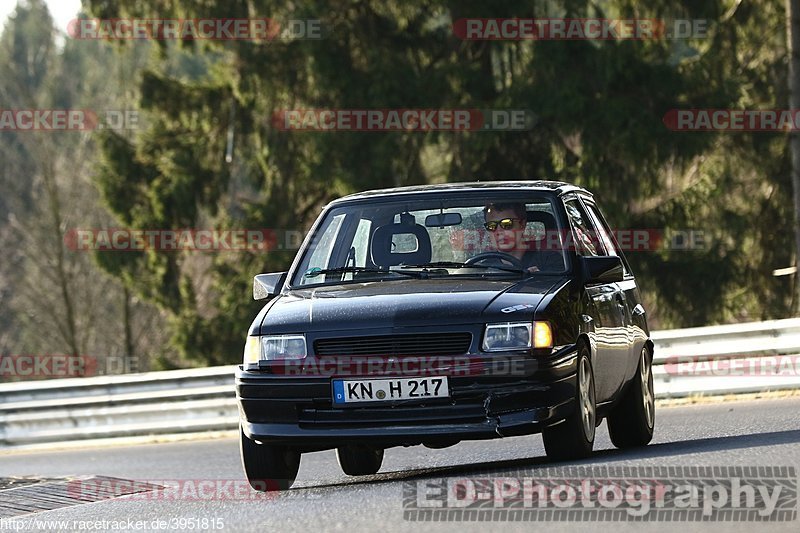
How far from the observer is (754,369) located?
15133 millimetres

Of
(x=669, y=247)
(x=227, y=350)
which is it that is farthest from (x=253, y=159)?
(x=669, y=247)

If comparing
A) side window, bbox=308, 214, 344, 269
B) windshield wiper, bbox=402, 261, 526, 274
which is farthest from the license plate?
side window, bbox=308, 214, 344, 269

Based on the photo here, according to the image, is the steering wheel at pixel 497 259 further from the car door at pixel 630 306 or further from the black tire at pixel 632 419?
the black tire at pixel 632 419

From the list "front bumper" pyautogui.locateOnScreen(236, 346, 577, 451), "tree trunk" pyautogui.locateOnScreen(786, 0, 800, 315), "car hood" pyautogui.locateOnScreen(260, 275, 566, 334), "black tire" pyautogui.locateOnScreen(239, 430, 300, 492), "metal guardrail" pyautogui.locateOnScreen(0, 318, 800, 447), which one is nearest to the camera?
"front bumper" pyautogui.locateOnScreen(236, 346, 577, 451)

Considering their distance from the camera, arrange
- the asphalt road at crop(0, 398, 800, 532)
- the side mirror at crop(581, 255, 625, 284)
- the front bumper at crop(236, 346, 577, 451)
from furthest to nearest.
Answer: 1. the side mirror at crop(581, 255, 625, 284)
2. the front bumper at crop(236, 346, 577, 451)
3. the asphalt road at crop(0, 398, 800, 532)

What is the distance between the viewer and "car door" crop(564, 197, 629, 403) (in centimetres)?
906

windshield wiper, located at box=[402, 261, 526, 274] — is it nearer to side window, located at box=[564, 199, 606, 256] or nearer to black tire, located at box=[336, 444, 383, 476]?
side window, located at box=[564, 199, 606, 256]

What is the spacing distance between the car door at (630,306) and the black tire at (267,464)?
2362 millimetres

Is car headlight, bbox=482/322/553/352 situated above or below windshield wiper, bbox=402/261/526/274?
below

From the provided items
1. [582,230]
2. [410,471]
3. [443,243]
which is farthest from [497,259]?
[410,471]

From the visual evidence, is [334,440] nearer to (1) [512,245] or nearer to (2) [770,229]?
(1) [512,245]

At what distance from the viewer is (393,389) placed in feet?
26.6

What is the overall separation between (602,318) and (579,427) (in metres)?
1.02

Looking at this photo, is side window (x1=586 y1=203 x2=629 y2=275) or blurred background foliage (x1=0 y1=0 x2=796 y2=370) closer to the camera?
side window (x1=586 y1=203 x2=629 y2=275)
